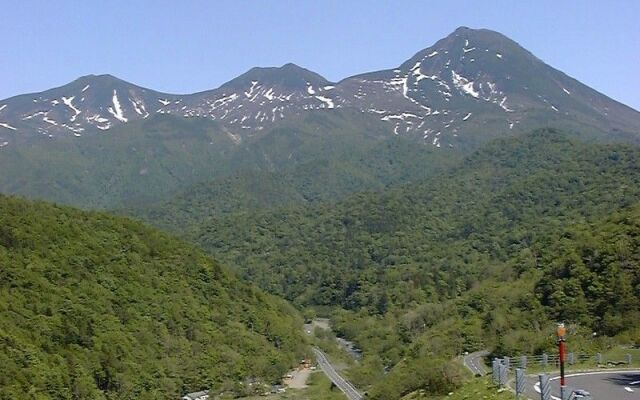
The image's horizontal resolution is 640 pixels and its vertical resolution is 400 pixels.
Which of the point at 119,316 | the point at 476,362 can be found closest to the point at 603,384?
the point at 476,362

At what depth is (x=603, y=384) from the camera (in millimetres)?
24312

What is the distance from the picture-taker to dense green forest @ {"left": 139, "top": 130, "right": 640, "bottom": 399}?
51.9 meters

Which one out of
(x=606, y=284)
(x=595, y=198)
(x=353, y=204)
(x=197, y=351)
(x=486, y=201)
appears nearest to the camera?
(x=606, y=284)

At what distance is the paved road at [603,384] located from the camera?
72.3ft

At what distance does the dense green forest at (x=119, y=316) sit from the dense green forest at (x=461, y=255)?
1457 cm

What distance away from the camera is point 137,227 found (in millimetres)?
96250

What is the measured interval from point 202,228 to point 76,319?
108889 mm

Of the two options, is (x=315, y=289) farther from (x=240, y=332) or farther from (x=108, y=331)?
(x=108, y=331)

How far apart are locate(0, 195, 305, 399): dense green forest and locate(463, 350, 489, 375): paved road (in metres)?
31.7

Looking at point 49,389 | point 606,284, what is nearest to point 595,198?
point 606,284

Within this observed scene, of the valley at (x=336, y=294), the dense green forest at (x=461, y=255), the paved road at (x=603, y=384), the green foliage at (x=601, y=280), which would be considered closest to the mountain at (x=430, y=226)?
the dense green forest at (x=461, y=255)

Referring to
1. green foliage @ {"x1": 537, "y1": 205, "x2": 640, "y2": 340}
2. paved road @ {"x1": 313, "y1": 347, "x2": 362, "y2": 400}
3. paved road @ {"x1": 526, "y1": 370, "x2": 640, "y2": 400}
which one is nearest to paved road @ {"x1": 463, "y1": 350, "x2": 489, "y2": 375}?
green foliage @ {"x1": 537, "y1": 205, "x2": 640, "y2": 340}

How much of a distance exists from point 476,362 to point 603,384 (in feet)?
70.7

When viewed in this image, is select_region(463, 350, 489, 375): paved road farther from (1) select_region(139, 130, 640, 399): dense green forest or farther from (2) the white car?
(2) the white car
